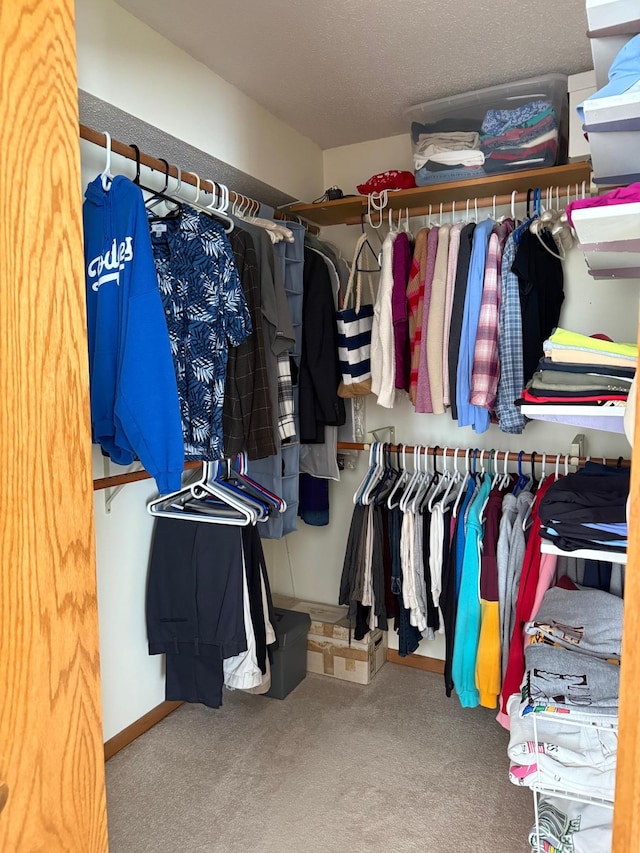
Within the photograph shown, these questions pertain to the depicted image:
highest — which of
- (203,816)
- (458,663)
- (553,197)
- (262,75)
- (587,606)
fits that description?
(262,75)

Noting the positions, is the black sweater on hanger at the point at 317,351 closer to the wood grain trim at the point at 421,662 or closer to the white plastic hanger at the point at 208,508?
the white plastic hanger at the point at 208,508

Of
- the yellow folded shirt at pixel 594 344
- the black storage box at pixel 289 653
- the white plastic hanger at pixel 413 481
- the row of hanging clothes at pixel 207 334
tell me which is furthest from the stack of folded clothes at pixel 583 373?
the black storage box at pixel 289 653

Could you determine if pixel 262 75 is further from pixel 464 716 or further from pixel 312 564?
pixel 464 716

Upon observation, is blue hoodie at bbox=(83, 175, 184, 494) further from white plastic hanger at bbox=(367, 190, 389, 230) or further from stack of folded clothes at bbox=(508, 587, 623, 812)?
white plastic hanger at bbox=(367, 190, 389, 230)

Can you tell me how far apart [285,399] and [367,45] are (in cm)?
133

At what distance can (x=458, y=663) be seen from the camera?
2.53 metres

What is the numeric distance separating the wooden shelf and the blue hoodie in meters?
1.24

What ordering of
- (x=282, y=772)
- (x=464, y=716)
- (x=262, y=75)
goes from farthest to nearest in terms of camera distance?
(x=464, y=716) → (x=262, y=75) → (x=282, y=772)

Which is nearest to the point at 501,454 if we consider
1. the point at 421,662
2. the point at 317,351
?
the point at 317,351

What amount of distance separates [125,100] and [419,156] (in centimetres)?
123

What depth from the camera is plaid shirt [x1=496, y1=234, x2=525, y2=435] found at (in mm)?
2385

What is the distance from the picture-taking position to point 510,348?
2389mm

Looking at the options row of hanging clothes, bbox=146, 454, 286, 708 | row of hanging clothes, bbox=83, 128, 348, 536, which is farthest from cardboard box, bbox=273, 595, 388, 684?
row of hanging clothes, bbox=83, 128, 348, 536

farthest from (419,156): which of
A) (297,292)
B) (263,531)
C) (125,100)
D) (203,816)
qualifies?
(203,816)
